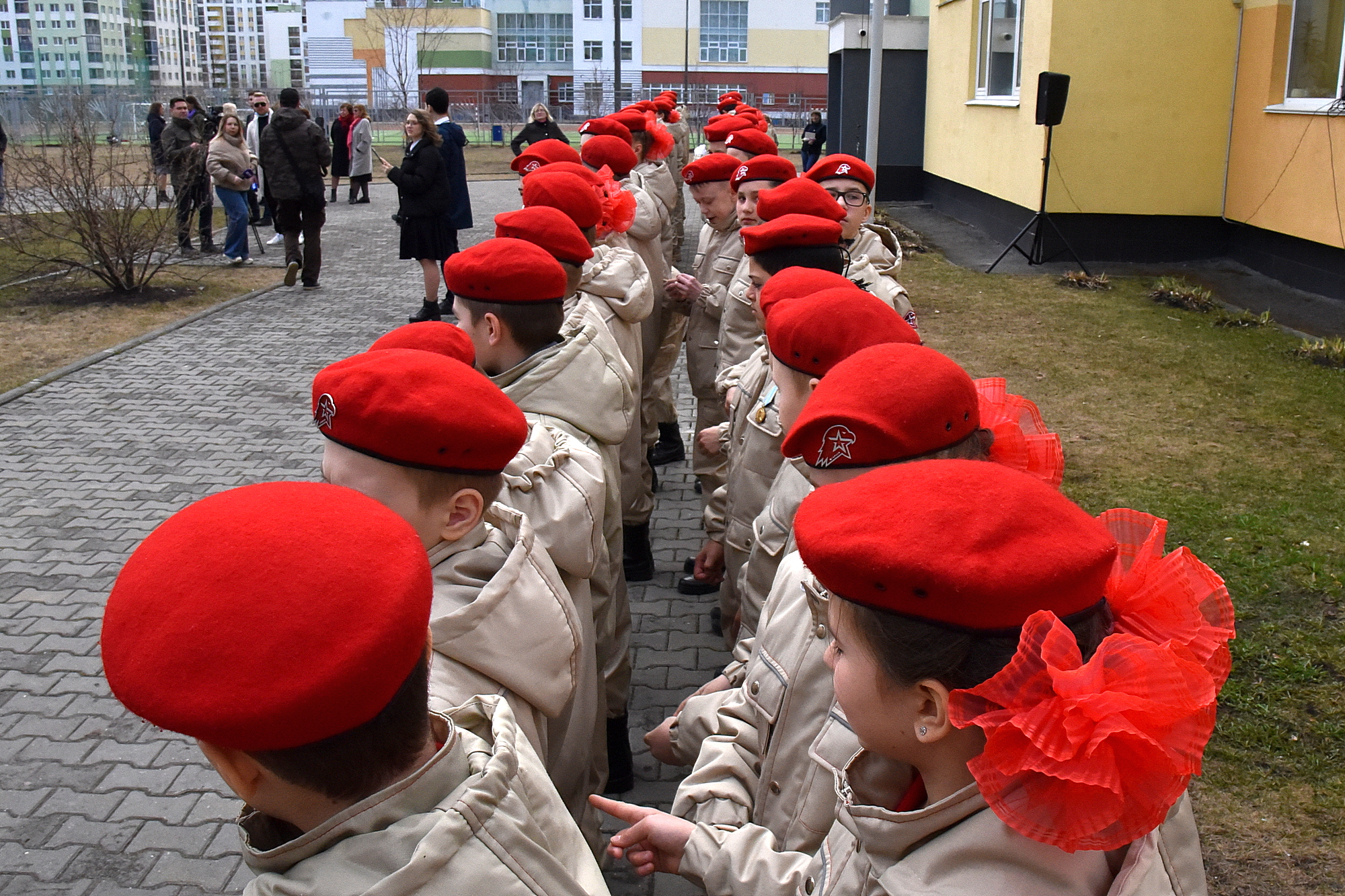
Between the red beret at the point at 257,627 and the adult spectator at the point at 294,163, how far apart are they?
1231 centimetres

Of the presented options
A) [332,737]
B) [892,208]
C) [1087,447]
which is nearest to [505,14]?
[892,208]

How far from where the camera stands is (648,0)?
81.2 metres

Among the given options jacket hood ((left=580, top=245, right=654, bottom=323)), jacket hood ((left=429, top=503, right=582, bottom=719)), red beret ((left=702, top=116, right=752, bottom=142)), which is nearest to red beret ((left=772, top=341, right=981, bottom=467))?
jacket hood ((left=429, top=503, right=582, bottom=719))

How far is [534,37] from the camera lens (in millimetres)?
84438

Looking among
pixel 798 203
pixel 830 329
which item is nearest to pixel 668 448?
pixel 798 203

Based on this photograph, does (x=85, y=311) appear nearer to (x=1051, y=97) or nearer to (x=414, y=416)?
(x=1051, y=97)

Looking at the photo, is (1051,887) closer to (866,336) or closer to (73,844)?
(866,336)

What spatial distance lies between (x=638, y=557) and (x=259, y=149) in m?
10.2

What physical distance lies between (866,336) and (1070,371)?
23.8ft

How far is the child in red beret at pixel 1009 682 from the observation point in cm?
133

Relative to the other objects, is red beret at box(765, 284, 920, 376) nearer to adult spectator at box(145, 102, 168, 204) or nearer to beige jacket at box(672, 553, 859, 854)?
beige jacket at box(672, 553, 859, 854)

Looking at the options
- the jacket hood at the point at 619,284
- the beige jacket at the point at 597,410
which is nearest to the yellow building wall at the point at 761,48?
the jacket hood at the point at 619,284

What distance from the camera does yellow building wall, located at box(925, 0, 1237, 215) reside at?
13.3m

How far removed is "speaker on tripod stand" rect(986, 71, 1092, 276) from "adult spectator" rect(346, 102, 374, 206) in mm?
12356
